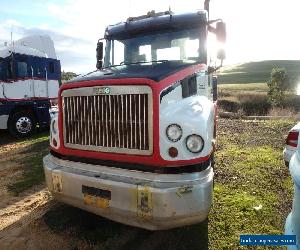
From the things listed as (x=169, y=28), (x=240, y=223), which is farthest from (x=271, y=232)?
(x=169, y=28)

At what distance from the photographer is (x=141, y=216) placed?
13.0 feet

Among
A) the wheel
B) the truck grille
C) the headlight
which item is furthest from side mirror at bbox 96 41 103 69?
the wheel

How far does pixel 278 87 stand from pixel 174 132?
48301 millimetres

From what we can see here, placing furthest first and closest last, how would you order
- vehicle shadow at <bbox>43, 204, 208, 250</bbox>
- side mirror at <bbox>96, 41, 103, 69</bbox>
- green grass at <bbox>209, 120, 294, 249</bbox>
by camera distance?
side mirror at <bbox>96, 41, 103, 69</bbox> → green grass at <bbox>209, 120, 294, 249</bbox> → vehicle shadow at <bbox>43, 204, 208, 250</bbox>

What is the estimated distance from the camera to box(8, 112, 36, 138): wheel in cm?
1280

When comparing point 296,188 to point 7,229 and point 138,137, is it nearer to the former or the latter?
point 138,137

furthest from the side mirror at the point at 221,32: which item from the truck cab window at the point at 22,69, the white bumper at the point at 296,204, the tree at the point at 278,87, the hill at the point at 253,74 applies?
the hill at the point at 253,74

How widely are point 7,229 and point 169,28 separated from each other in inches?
173

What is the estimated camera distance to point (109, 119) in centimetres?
441

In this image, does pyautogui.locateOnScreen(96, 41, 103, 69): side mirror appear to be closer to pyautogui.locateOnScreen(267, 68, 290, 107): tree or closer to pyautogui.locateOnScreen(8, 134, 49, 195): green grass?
pyautogui.locateOnScreen(8, 134, 49, 195): green grass

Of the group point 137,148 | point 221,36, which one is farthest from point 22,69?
point 137,148

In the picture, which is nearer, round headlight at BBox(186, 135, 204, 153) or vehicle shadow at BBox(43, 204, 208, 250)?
round headlight at BBox(186, 135, 204, 153)

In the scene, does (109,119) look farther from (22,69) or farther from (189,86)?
(22,69)

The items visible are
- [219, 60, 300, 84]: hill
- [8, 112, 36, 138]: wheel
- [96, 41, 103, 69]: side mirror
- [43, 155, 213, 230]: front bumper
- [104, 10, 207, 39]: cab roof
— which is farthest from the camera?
[219, 60, 300, 84]: hill
